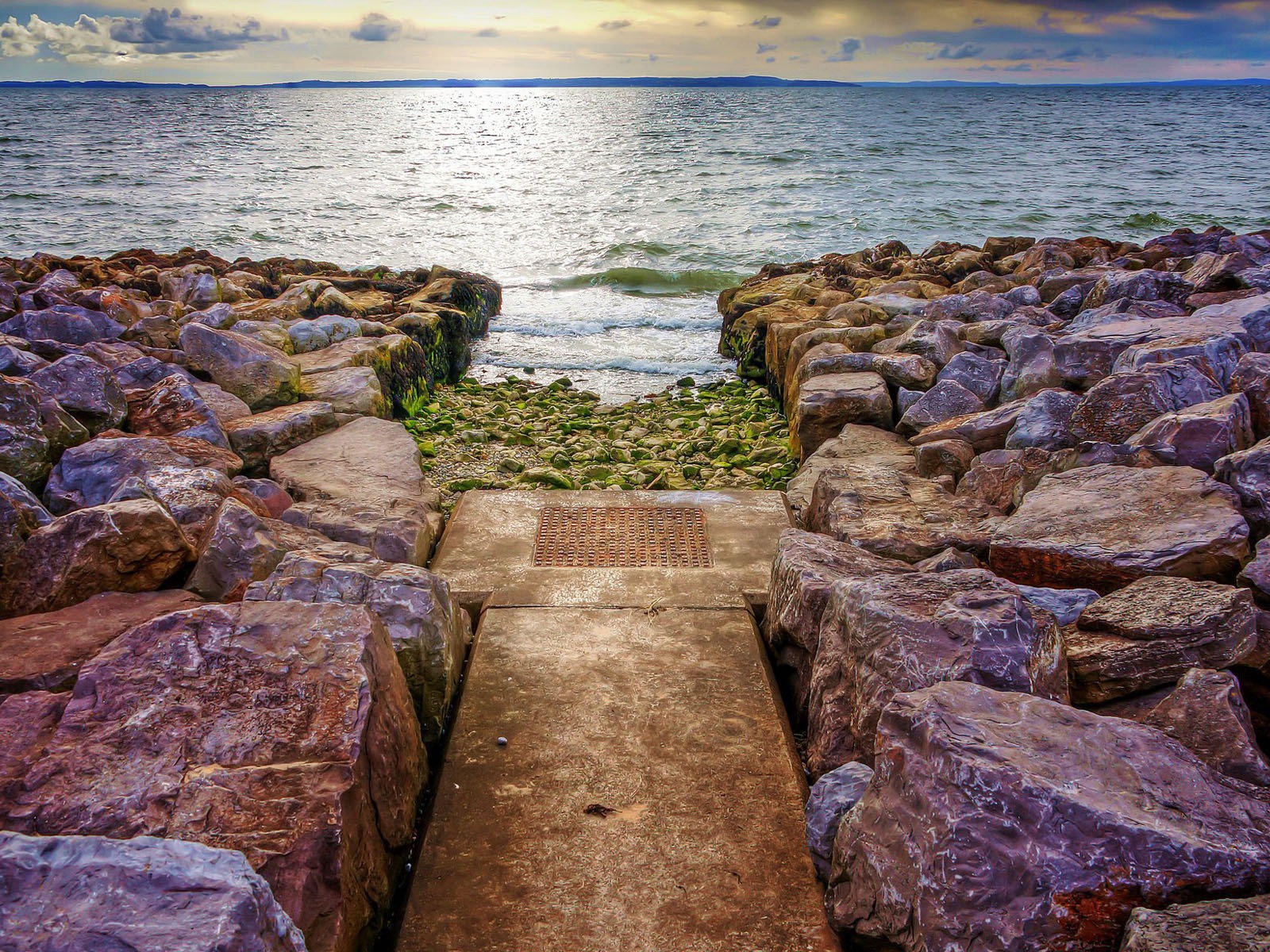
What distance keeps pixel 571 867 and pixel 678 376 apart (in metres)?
6.25

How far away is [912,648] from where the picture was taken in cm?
226

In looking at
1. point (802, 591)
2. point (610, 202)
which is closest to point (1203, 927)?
point (802, 591)

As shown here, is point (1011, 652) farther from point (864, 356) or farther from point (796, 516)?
point (864, 356)

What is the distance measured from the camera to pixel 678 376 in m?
8.10

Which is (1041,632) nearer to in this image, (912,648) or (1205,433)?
(912,648)

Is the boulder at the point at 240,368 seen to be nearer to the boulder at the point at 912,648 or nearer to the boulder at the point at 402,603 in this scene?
the boulder at the point at 402,603

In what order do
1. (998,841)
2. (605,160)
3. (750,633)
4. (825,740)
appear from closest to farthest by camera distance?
(998,841) < (825,740) < (750,633) < (605,160)

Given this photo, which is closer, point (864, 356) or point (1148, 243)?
point (864, 356)

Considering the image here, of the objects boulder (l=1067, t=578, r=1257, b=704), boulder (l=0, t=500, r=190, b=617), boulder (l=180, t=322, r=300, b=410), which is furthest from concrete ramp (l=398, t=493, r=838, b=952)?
boulder (l=180, t=322, r=300, b=410)

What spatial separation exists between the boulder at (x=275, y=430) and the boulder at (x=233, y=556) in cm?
168

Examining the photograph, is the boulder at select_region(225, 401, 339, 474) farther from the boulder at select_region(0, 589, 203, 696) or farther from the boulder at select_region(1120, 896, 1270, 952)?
the boulder at select_region(1120, 896, 1270, 952)

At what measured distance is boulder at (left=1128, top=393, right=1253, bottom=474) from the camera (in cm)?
337

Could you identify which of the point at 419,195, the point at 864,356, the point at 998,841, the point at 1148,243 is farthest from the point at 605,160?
the point at 998,841

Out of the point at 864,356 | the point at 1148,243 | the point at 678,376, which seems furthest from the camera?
the point at 1148,243
